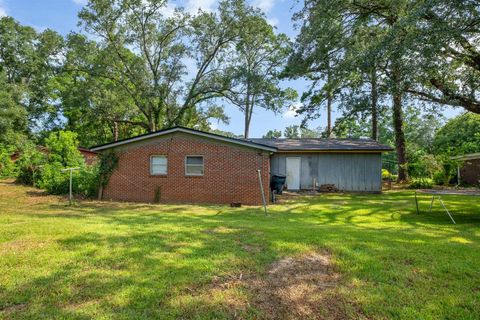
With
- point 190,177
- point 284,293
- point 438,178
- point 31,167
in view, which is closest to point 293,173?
point 190,177

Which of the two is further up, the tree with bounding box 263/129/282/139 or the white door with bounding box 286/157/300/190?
the tree with bounding box 263/129/282/139

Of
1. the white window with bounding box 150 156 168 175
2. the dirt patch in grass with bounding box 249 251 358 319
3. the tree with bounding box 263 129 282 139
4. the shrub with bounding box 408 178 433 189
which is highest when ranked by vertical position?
the tree with bounding box 263 129 282 139

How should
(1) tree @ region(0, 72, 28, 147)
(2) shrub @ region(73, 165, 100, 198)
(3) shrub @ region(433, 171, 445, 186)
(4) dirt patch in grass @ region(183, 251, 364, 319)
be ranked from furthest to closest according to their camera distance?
(1) tree @ region(0, 72, 28, 147) → (3) shrub @ region(433, 171, 445, 186) → (2) shrub @ region(73, 165, 100, 198) → (4) dirt patch in grass @ region(183, 251, 364, 319)

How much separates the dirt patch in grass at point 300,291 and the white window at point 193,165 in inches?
364

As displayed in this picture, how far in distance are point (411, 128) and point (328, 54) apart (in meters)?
38.1

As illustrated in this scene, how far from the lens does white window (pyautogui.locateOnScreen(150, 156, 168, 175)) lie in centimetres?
1388

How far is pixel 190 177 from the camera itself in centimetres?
1362

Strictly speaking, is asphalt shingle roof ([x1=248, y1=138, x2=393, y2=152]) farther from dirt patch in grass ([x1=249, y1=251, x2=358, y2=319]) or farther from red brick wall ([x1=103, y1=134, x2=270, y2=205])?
dirt patch in grass ([x1=249, y1=251, x2=358, y2=319])

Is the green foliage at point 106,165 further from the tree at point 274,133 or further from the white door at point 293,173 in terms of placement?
the tree at point 274,133

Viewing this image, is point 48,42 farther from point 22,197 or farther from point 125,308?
point 125,308

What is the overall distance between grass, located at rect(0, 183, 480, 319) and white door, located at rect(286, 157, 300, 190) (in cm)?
1182

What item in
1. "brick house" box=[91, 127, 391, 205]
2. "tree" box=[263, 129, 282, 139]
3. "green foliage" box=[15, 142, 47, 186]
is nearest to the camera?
"brick house" box=[91, 127, 391, 205]

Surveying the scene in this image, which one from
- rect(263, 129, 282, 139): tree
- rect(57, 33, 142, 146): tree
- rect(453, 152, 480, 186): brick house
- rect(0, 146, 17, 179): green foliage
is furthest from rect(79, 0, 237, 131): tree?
rect(263, 129, 282, 139): tree

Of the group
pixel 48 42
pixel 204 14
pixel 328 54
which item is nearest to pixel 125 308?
pixel 328 54
